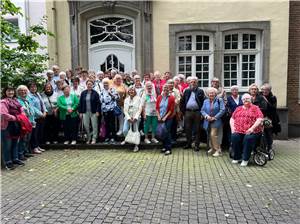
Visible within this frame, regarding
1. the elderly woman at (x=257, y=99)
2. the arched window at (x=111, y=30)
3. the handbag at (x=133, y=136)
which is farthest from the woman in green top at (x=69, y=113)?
the elderly woman at (x=257, y=99)

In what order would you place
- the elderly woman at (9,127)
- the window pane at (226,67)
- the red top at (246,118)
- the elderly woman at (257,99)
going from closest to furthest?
the elderly woman at (9,127), the red top at (246,118), the elderly woman at (257,99), the window pane at (226,67)

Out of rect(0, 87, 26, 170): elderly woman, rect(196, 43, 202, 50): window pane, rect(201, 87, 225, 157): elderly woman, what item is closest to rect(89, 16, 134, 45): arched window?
rect(196, 43, 202, 50): window pane

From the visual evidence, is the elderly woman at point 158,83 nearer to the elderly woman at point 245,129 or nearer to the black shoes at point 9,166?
the elderly woman at point 245,129

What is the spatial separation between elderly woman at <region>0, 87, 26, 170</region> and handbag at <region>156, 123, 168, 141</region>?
3295 millimetres

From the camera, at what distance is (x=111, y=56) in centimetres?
1345

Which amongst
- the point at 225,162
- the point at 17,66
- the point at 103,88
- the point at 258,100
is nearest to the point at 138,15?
the point at 103,88

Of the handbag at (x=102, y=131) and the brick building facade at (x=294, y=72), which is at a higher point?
the brick building facade at (x=294, y=72)

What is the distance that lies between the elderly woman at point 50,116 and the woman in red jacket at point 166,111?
9.45 feet

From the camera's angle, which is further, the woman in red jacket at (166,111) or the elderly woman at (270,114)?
the woman in red jacket at (166,111)

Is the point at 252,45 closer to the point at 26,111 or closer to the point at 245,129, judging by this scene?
the point at 245,129

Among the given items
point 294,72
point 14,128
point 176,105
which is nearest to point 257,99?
point 176,105

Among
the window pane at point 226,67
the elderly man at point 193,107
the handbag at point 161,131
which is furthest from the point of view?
the window pane at point 226,67

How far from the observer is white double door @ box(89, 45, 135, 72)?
43.9 ft

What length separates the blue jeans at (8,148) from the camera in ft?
25.3
